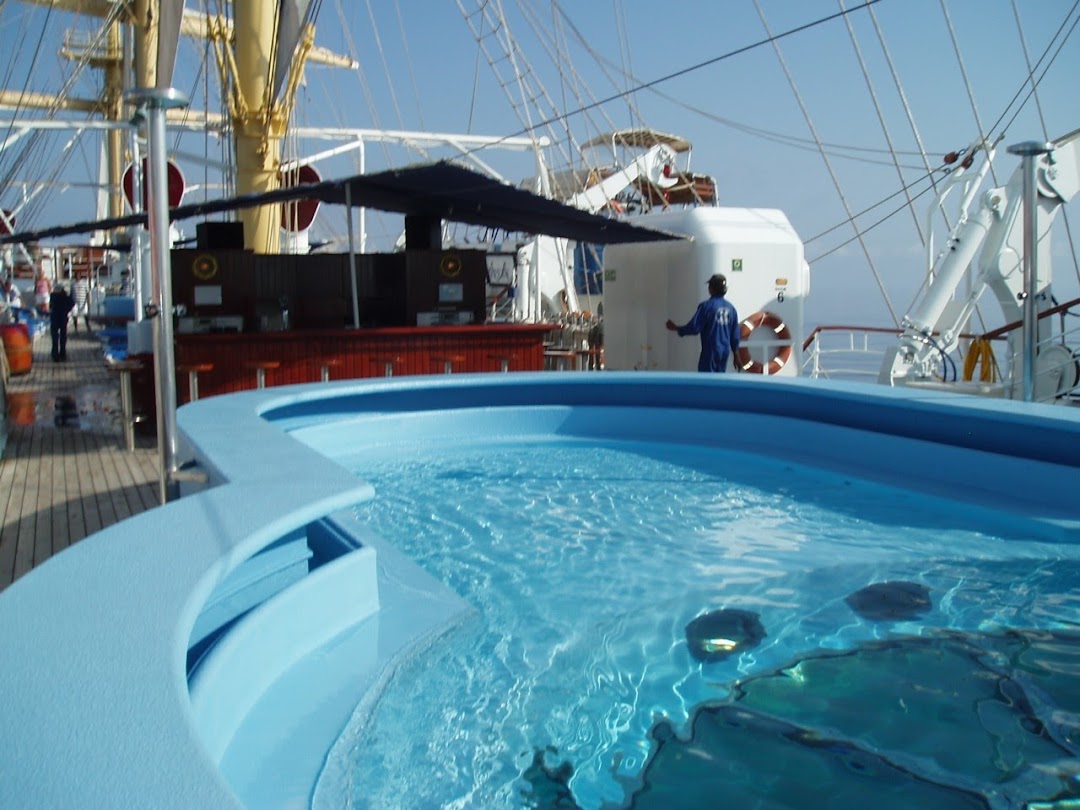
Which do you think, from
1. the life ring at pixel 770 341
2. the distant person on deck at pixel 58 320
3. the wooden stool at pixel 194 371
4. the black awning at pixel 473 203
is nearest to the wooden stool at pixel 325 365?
the wooden stool at pixel 194 371

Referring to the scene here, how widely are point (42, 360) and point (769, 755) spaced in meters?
18.6

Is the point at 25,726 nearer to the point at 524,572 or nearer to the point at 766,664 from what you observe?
the point at 766,664

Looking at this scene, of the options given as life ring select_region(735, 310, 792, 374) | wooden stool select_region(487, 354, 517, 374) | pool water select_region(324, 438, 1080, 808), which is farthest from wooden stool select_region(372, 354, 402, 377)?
pool water select_region(324, 438, 1080, 808)

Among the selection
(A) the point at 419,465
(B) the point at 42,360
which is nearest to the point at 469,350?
(A) the point at 419,465

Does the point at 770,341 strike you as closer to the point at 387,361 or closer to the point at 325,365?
the point at 387,361

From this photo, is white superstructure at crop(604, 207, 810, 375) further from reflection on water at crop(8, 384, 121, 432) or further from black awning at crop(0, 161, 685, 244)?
reflection on water at crop(8, 384, 121, 432)

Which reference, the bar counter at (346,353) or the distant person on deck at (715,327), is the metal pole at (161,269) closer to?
the bar counter at (346,353)

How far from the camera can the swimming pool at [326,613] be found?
155cm

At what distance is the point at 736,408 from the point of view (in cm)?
794

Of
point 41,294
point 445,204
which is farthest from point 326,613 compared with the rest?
point 41,294

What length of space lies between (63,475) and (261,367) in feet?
9.44

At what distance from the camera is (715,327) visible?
910cm

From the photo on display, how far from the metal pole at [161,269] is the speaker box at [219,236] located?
6.70 m

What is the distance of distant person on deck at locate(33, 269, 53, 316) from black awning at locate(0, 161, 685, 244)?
23275mm
